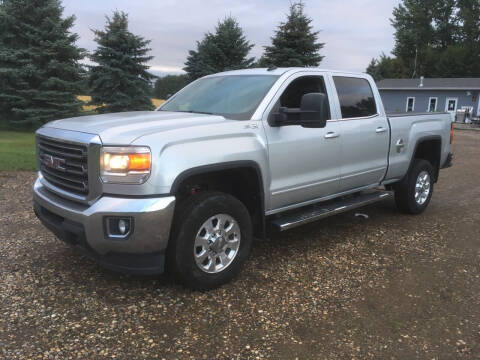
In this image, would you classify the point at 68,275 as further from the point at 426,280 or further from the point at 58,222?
the point at 426,280

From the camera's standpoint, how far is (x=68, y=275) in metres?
3.95

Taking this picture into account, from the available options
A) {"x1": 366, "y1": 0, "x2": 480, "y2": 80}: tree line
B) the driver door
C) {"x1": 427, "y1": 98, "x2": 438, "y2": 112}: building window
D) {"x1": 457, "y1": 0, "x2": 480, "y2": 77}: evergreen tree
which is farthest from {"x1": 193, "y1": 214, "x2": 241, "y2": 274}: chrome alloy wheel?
{"x1": 457, "y1": 0, "x2": 480, "y2": 77}: evergreen tree

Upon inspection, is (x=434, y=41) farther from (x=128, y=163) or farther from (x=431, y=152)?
(x=128, y=163)

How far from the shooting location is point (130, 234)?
3.12 meters

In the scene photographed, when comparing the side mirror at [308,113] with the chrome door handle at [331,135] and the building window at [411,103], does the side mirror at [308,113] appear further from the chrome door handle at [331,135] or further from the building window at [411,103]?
the building window at [411,103]

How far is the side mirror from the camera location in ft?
12.7

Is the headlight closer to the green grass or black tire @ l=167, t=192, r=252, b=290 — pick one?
black tire @ l=167, t=192, r=252, b=290

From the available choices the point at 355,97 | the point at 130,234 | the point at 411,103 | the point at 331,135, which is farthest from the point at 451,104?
the point at 130,234

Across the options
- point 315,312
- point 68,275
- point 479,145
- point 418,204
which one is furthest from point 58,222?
point 479,145

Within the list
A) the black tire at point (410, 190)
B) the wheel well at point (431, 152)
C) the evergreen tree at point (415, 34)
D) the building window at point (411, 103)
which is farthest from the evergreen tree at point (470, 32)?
the black tire at point (410, 190)

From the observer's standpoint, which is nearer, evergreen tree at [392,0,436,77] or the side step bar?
the side step bar

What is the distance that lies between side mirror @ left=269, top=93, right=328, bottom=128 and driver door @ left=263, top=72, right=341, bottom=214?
0.27 ft

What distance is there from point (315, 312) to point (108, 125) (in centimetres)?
226

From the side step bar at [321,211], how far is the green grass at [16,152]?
696 centimetres
